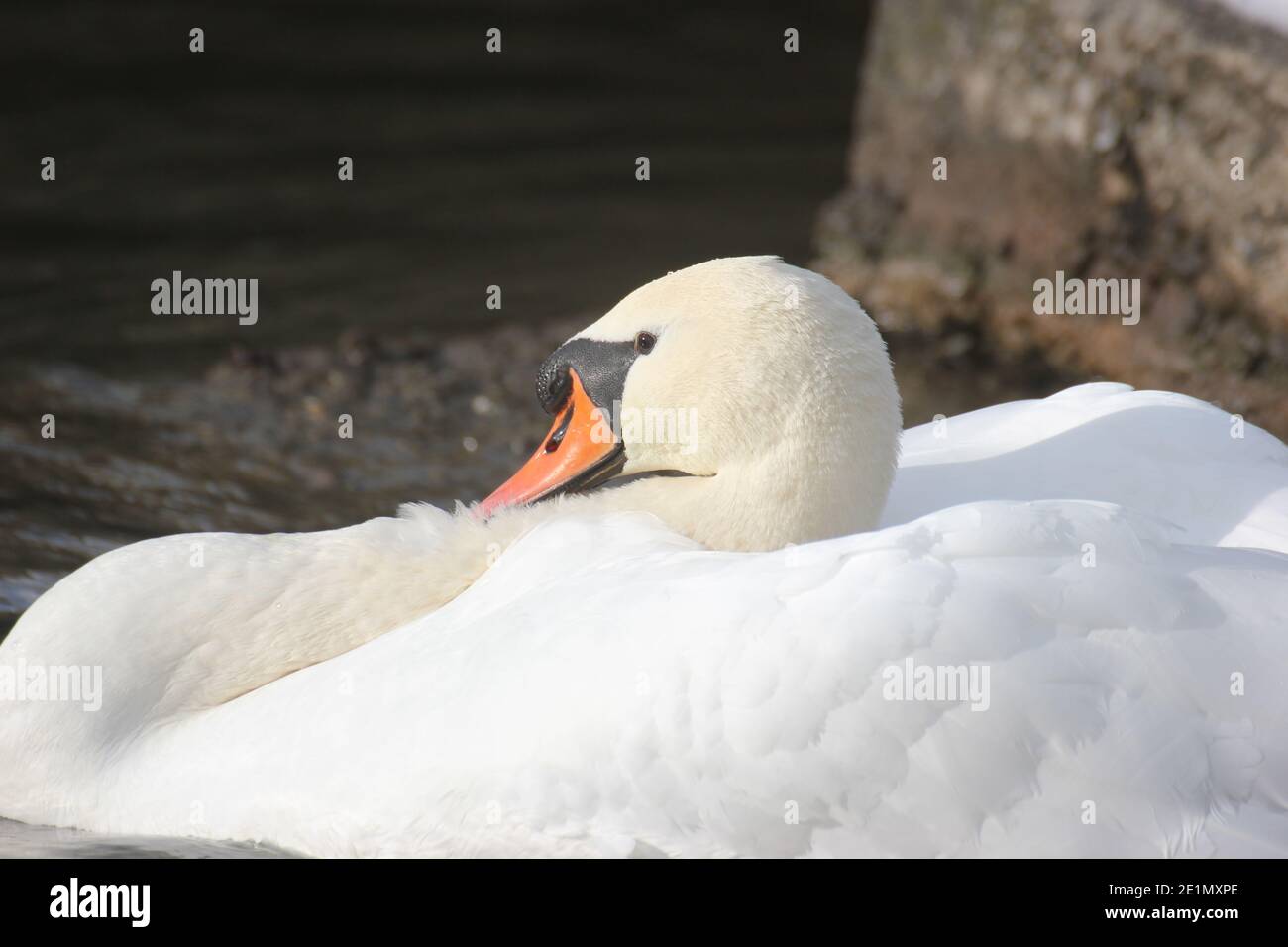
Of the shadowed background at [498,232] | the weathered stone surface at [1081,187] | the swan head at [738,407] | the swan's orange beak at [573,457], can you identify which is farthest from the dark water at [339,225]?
the swan head at [738,407]

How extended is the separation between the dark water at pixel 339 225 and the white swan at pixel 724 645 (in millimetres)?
345

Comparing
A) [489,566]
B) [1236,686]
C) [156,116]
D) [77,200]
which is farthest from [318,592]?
[156,116]

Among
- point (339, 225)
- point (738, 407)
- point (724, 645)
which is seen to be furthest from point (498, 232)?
point (724, 645)

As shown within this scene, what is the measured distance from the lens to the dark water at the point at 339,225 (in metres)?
5.76

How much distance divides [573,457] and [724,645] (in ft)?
2.84

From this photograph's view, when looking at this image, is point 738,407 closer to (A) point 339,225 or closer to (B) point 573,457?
(B) point 573,457

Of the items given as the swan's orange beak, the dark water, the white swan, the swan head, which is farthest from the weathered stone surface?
the swan's orange beak

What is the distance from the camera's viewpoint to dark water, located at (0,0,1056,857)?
18.9ft

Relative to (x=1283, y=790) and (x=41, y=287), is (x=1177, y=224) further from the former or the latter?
(x=41, y=287)

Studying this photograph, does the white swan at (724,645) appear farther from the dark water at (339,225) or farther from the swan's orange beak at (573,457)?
the dark water at (339,225)

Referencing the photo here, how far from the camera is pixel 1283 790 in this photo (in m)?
2.97

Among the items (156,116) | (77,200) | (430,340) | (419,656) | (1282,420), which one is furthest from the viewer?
(156,116)
